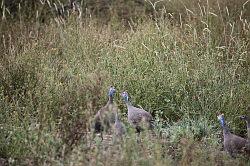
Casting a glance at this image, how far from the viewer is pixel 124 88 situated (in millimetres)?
6508

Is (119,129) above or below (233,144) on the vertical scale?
above

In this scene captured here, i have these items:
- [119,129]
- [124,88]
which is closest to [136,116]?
[119,129]

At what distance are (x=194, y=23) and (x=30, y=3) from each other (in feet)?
11.0

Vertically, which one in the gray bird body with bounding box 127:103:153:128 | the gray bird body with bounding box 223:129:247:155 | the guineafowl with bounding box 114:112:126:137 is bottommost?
the gray bird body with bounding box 223:129:247:155

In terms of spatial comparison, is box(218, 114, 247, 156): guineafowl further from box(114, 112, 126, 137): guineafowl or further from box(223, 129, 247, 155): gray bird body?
box(114, 112, 126, 137): guineafowl

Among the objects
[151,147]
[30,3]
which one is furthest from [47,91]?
[30,3]

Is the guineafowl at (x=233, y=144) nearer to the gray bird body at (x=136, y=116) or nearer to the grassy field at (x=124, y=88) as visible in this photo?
the grassy field at (x=124, y=88)

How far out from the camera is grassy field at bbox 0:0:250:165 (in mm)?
4711

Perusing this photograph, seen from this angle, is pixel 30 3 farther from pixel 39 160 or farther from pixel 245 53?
pixel 39 160

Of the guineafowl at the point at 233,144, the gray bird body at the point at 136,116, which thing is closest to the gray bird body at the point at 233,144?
the guineafowl at the point at 233,144

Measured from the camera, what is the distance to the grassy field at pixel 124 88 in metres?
4.71

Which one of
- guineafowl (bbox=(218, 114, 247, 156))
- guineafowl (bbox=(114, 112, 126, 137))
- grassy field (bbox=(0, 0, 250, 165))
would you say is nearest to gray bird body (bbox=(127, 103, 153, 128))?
grassy field (bbox=(0, 0, 250, 165))

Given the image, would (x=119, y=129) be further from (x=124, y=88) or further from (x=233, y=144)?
(x=124, y=88)

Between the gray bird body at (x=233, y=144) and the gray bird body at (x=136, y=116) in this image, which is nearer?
the gray bird body at (x=233, y=144)
